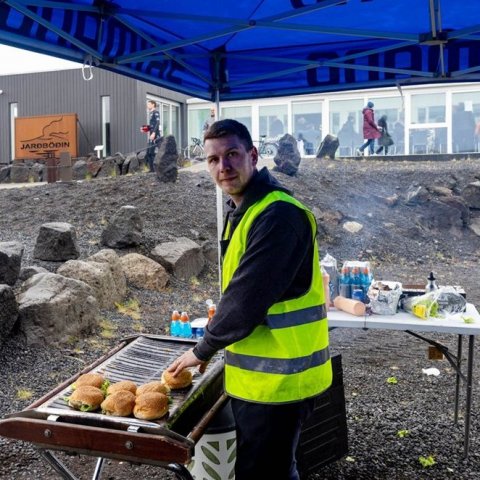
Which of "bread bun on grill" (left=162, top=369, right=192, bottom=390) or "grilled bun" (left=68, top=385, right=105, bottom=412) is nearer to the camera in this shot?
"grilled bun" (left=68, top=385, right=105, bottom=412)

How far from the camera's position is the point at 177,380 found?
8.48 feet

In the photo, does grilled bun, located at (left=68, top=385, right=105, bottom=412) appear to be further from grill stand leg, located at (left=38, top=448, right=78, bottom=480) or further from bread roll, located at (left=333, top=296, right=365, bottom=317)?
bread roll, located at (left=333, top=296, right=365, bottom=317)

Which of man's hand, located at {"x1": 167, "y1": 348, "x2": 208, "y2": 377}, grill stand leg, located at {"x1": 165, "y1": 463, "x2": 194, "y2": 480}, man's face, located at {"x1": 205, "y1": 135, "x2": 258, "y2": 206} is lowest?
grill stand leg, located at {"x1": 165, "y1": 463, "x2": 194, "y2": 480}

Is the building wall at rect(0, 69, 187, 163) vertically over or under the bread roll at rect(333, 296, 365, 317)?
over

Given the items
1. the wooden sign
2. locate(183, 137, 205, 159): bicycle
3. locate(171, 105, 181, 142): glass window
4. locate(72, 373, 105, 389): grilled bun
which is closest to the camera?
locate(72, 373, 105, 389): grilled bun

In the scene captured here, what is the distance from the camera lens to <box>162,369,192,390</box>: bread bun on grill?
2.57 meters

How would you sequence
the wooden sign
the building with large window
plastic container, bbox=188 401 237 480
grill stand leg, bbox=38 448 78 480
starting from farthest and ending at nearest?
the wooden sign → the building with large window → plastic container, bbox=188 401 237 480 → grill stand leg, bbox=38 448 78 480

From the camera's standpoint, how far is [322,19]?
188 inches

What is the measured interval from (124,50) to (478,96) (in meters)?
22.0

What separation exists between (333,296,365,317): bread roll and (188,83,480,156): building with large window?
1949 cm

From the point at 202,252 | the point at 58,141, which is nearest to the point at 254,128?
the point at 58,141

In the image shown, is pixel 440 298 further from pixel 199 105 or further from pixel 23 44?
pixel 199 105

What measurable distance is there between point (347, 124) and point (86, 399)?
81.3 feet

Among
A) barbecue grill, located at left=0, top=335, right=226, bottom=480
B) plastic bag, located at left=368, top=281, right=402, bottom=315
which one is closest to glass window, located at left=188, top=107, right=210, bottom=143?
plastic bag, located at left=368, top=281, right=402, bottom=315
